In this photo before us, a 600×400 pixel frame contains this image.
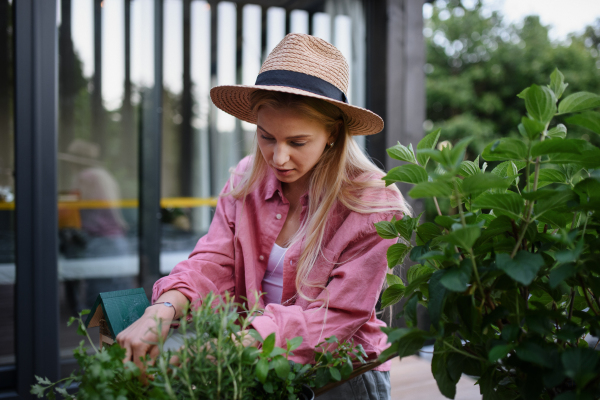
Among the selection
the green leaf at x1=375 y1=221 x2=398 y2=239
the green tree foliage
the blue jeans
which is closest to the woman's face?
the green leaf at x1=375 y1=221 x2=398 y2=239

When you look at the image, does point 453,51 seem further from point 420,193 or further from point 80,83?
point 420,193

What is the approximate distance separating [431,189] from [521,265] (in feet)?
0.44

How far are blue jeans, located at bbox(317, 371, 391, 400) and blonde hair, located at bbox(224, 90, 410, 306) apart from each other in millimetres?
241

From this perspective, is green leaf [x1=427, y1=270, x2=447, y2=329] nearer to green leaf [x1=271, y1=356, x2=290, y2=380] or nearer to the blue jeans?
green leaf [x1=271, y1=356, x2=290, y2=380]

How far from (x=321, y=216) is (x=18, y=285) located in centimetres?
157

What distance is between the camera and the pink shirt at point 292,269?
917 millimetres

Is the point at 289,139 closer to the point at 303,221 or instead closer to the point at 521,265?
the point at 303,221

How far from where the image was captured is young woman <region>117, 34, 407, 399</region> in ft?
3.24

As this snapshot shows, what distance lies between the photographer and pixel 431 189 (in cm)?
55

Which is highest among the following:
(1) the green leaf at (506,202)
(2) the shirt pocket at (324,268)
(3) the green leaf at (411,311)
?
(1) the green leaf at (506,202)

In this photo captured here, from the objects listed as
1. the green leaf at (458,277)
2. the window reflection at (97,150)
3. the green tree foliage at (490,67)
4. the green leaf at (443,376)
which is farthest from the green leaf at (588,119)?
the green tree foliage at (490,67)

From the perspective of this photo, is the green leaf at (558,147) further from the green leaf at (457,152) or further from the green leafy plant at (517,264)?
the green leaf at (457,152)

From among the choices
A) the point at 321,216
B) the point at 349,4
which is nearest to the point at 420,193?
the point at 321,216

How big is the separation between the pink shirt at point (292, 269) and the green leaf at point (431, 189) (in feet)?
1.32
